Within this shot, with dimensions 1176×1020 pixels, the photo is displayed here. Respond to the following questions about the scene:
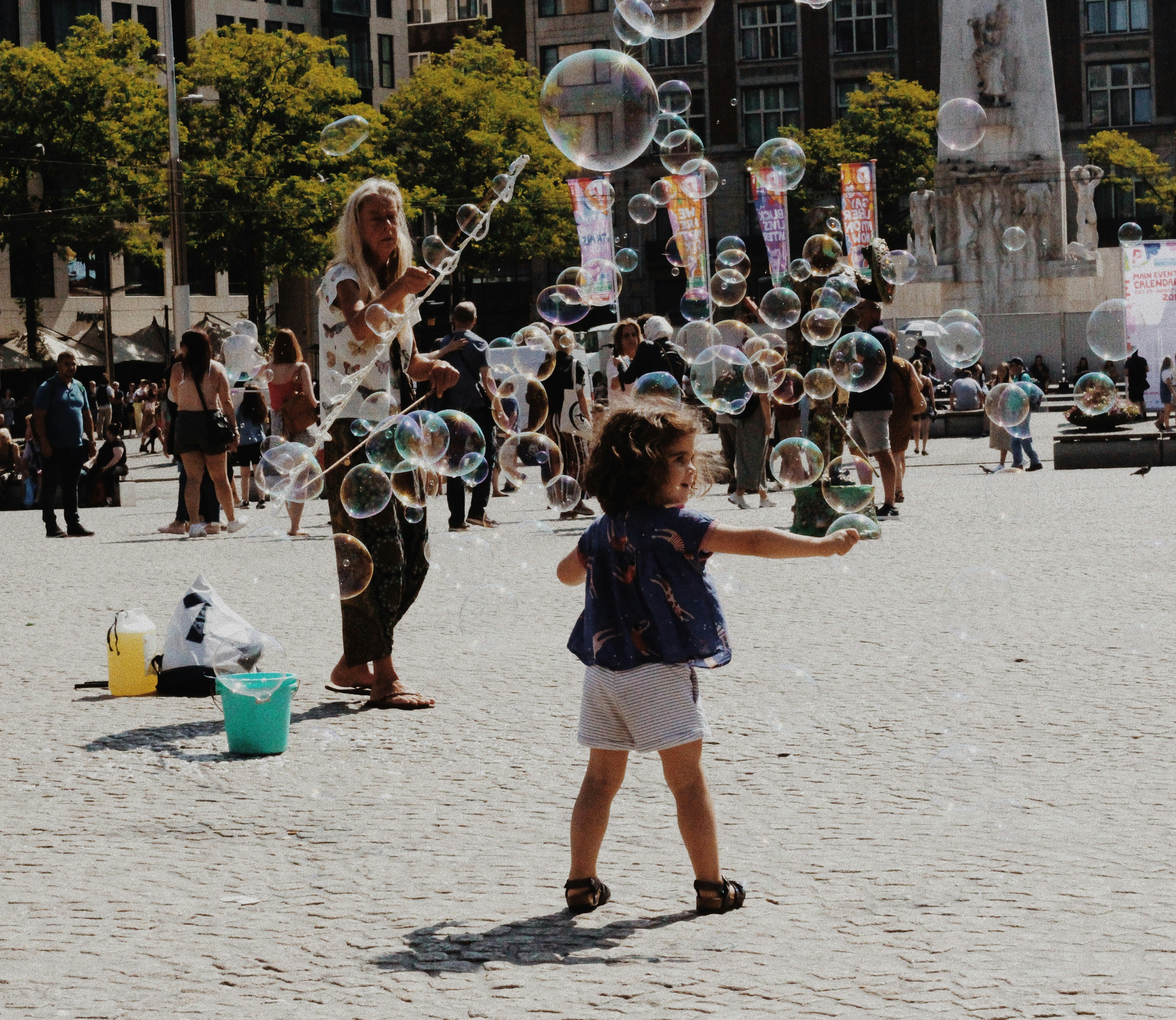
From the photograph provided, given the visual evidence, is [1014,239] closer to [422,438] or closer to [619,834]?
[422,438]

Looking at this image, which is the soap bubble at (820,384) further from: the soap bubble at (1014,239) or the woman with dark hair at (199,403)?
the woman with dark hair at (199,403)

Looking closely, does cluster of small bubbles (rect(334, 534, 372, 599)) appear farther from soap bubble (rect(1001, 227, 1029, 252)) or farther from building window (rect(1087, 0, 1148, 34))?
building window (rect(1087, 0, 1148, 34))

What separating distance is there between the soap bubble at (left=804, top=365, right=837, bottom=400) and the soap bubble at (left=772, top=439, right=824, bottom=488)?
6.41ft

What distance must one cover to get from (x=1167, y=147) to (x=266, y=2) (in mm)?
29557

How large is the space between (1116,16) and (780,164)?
53175mm

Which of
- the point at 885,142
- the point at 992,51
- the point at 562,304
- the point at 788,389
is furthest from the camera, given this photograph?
the point at 885,142

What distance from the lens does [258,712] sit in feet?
19.0

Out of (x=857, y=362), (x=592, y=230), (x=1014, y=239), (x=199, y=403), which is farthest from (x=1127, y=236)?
(x=857, y=362)

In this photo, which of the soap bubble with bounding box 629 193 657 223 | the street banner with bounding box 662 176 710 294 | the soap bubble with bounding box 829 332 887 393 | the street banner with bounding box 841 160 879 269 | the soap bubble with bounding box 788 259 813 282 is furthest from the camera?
the street banner with bounding box 841 160 879 269

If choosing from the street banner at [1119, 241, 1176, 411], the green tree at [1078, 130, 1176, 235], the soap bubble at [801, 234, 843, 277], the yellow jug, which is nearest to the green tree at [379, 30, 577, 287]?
the green tree at [1078, 130, 1176, 235]

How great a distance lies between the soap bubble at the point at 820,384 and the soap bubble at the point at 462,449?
296 centimetres

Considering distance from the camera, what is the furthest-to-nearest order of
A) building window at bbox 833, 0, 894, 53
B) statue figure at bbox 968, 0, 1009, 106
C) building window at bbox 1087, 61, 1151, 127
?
building window at bbox 833, 0, 894, 53, building window at bbox 1087, 61, 1151, 127, statue figure at bbox 968, 0, 1009, 106

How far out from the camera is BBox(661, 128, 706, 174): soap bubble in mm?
11086

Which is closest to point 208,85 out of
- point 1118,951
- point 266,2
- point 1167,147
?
point 266,2
